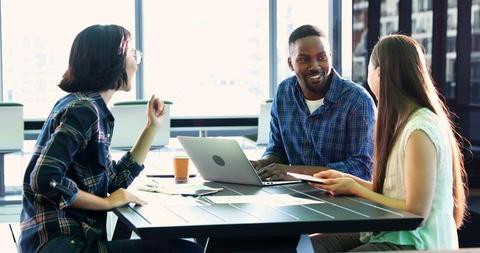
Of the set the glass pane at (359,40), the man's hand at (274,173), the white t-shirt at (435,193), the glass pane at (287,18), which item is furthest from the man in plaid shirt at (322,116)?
the glass pane at (287,18)

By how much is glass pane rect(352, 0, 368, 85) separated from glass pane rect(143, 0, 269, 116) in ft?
11.5

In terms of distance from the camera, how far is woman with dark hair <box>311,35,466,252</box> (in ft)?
Result: 6.96

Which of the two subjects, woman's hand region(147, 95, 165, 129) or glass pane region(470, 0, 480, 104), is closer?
woman's hand region(147, 95, 165, 129)

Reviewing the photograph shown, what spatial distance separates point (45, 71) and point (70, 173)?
6.54m

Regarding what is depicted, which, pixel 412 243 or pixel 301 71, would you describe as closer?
pixel 412 243

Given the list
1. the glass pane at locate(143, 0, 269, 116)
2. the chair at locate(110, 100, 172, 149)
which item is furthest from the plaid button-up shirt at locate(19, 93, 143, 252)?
the glass pane at locate(143, 0, 269, 116)

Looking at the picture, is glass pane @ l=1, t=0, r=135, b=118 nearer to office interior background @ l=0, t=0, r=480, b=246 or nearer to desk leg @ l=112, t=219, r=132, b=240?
office interior background @ l=0, t=0, r=480, b=246

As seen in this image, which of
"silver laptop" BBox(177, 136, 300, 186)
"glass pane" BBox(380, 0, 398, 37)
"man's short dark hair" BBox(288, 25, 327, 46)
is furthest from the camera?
"glass pane" BBox(380, 0, 398, 37)

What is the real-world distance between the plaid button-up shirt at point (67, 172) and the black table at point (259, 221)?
5.5 inches

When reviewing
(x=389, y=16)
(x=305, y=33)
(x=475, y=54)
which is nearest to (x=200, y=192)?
(x=305, y=33)

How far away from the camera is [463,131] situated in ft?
12.6

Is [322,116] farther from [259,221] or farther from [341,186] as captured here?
[259,221]

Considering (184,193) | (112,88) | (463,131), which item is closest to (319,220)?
(184,193)

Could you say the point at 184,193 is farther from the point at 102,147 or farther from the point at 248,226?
the point at 248,226
